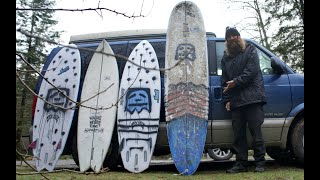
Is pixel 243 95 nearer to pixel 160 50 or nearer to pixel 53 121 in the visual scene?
pixel 160 50

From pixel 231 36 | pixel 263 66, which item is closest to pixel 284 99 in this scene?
pixel 263 66

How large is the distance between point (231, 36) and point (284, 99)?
1.04 meters

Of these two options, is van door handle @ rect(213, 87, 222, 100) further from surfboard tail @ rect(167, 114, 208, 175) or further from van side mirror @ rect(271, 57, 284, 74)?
van side mirror @ rect(271, 57, 284, 74)

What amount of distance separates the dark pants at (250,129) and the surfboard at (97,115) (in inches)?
60.5

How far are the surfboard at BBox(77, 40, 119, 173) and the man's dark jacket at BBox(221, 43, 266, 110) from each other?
1.47 metres

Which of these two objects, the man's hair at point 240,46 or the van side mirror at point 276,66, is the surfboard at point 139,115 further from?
the van side mirror at point 276,66

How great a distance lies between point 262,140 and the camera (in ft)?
13.6

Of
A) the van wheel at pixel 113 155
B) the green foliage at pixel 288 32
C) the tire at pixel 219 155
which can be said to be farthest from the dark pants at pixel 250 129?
the green foliage at pixel 288 32

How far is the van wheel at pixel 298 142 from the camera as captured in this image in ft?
14.4

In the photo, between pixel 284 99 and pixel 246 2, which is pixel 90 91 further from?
pixel 246 2

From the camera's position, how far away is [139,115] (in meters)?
4.69

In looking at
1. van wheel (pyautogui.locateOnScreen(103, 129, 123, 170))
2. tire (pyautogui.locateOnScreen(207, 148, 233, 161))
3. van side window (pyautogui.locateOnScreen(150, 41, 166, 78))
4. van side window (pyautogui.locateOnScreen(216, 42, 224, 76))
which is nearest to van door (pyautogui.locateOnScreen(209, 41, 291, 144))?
van side window (pyautogui.locateOnScreen(216, 42, 224, 76))

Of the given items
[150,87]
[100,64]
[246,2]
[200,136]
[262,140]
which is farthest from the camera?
[246,2]
